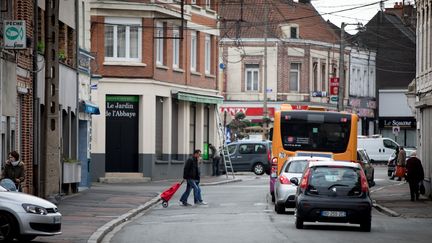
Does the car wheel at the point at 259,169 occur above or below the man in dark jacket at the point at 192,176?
below

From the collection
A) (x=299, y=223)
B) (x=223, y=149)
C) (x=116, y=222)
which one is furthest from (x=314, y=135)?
(x=223, y=149)

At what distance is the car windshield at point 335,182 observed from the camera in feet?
83.4

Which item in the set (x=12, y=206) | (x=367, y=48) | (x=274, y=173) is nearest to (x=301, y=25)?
(x=367, y=48)

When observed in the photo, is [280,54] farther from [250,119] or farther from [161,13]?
[161,13]

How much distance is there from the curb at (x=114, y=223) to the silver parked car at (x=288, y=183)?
3.91 meters

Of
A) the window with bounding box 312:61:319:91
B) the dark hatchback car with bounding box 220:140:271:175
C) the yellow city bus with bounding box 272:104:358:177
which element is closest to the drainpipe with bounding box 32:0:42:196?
the yellow city bus with bounding box 272:104:358:177

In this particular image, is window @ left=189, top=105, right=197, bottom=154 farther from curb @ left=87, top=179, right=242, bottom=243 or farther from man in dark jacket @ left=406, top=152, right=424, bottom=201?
man in dark jacket @ left=406, top=152, right=424, bottom=201

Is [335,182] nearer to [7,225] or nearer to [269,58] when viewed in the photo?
[7,225]

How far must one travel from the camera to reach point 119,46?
53.8 metres

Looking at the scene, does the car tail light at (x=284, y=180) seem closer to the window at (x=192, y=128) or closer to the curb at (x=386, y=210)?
the curb at (x=386, y=210)

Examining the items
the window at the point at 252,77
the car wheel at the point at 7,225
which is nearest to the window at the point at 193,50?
the window at the point at 252,77

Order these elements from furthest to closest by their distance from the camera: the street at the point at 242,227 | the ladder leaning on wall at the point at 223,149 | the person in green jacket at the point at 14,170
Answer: the ladder leaning on wall at the point at 223,149
the person in green jacket at the point at 14,170
the street at the point at 242,227

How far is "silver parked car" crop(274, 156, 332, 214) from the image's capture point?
3136 centimetres

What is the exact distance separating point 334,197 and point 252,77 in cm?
5711
